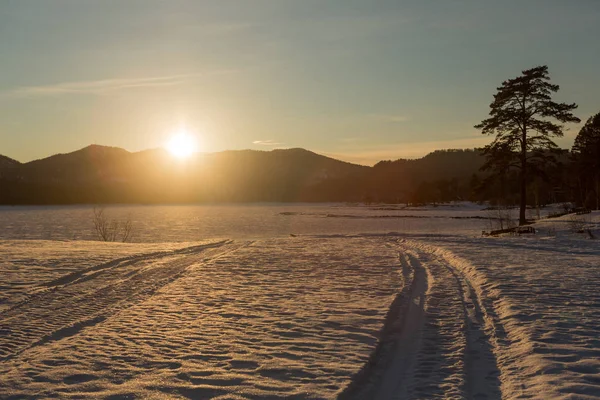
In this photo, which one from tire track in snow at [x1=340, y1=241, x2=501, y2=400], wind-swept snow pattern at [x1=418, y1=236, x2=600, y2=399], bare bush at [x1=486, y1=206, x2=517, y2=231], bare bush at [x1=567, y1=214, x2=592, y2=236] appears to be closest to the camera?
tire track in snow at [x1=340, y1=241, x2=501, y2=400]

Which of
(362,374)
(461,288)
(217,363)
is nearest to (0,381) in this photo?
(217,363)

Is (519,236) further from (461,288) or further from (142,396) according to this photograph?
(142,396)

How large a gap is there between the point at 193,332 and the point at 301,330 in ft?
6.77

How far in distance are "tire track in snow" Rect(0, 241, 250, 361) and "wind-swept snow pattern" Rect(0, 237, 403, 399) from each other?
3 cm

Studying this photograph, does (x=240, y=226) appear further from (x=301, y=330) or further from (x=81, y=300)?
(x=301, y=330)

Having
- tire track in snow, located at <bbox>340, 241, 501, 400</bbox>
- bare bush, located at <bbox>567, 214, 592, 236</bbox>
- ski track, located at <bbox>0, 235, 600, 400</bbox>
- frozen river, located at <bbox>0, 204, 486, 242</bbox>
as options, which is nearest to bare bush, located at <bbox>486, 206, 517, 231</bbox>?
frozen river, located at <bbox>0, 204, 486, 242</bbox>

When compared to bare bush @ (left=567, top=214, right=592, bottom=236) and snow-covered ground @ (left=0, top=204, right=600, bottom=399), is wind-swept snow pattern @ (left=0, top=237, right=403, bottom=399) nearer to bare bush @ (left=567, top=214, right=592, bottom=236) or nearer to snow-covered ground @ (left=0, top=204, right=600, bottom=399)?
snow-covered ground @ (left=0, top=204, right=600, bottom=399)

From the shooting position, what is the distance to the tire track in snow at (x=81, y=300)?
891 cm

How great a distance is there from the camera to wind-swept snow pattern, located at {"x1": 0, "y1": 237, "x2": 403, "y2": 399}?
6484mm

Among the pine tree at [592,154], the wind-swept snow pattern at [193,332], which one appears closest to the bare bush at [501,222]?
the pine tree at [592,154]

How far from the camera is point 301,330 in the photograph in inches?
364

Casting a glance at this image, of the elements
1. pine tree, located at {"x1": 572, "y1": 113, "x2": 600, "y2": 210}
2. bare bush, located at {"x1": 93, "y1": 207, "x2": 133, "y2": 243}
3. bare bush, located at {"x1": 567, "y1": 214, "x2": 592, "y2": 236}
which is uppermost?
pine tree, located at {"x1": 572, "y1": 113, "x2": 600, "y2": 210}

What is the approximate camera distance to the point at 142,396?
6.04 m

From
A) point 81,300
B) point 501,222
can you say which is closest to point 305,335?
point 81,300
